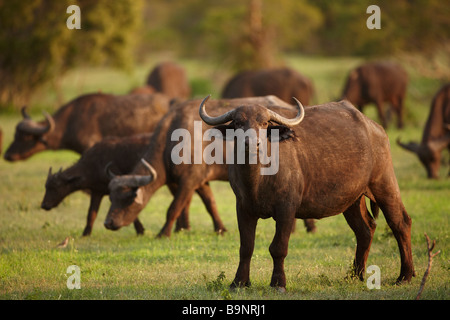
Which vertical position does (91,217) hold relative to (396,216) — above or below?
below

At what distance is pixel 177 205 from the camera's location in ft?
36.9

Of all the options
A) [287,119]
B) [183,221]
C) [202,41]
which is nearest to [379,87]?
[183,221]

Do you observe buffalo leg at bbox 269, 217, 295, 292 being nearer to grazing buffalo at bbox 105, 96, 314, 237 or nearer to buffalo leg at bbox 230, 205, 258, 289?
buffalo leg at bbox 230, 205, 258, 289

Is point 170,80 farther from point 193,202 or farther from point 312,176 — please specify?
point 312,176

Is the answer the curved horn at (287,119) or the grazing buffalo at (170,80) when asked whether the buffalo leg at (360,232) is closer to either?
the curved horn at (287,119)

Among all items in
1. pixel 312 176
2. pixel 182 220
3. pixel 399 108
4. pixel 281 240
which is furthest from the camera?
pixel 399 108

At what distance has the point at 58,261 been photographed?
31.4ft

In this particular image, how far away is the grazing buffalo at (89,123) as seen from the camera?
50.1ft

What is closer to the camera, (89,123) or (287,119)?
(287,119)

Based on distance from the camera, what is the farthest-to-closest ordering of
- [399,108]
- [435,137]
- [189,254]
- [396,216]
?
1. [399,108]
2. [435,137]
3. [189,254]
4. [396,216]

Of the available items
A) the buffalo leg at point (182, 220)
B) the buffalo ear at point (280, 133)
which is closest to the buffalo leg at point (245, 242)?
the buffalo ear at point (280, 133)

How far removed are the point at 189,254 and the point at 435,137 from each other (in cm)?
888
